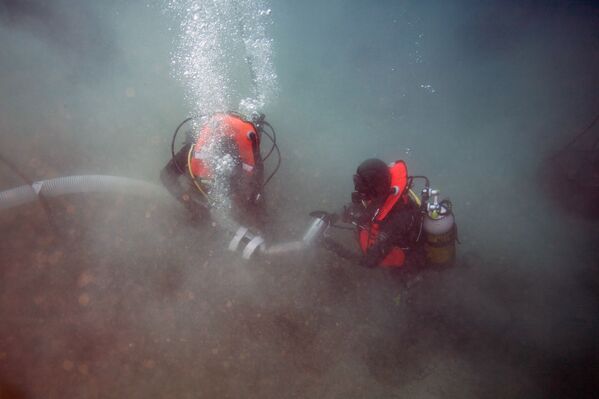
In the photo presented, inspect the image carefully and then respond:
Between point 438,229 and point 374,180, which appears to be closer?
point 374,180

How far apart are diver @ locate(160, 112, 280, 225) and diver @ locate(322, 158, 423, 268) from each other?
1.07 m

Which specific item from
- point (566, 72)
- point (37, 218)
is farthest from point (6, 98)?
point (566, 72)

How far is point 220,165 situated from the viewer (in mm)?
3283

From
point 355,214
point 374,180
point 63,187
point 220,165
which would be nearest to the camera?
point 374,180

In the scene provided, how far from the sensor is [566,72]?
8227mm

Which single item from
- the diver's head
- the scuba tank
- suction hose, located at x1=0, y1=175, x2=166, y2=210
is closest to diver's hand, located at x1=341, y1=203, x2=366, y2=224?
the diver's head

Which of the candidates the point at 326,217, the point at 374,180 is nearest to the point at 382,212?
the point at 374,180

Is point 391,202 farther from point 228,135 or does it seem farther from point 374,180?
point 228,135

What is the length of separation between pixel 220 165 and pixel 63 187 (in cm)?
242

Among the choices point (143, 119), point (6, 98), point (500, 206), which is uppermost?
point (6, 98)

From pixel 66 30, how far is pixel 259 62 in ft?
14.3

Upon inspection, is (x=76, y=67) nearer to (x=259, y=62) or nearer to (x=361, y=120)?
(x=259, y=62)

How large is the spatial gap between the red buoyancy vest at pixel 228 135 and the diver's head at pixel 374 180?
1.18 meters

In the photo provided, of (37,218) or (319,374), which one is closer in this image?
(319,374)
